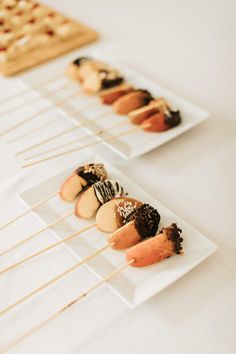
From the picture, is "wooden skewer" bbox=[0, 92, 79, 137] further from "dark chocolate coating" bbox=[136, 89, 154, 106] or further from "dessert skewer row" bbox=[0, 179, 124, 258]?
"dessert skewer row" bbox=[0, 179, 124, 258]

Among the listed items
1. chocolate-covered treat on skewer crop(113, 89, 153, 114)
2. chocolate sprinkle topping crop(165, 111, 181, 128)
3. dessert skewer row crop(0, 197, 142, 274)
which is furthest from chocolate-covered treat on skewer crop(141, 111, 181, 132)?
dessert skewer row crop(0, 197, 142, 274)

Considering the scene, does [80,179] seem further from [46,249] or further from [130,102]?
[130,102]

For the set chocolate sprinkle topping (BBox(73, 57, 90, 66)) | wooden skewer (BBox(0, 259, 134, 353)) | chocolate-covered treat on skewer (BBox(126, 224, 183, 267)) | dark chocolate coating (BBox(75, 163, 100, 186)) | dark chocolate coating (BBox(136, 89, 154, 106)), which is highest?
chocolate sprinkle topping (BBox(73, 57, 90, 66))

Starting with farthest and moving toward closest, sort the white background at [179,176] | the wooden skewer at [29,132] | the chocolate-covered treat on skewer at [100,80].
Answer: the chocolate-covered treat on skewer at [100,80] < the wooden skewer at [29,132] < the white background at [179,176]

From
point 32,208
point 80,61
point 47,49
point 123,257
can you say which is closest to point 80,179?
point 32,208

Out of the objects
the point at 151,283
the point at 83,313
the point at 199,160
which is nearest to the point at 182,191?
the point at 199,160

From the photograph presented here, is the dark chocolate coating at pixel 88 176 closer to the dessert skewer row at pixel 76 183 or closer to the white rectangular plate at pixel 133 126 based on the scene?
the dessert skewer row at pixel 76 183

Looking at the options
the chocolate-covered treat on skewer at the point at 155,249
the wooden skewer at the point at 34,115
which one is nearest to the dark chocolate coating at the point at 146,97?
the wooden skewer at the point at 34,115
